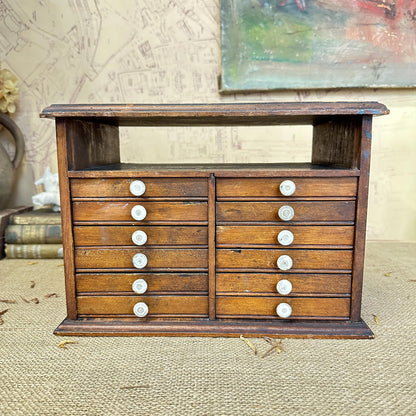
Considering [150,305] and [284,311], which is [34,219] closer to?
[150,305]

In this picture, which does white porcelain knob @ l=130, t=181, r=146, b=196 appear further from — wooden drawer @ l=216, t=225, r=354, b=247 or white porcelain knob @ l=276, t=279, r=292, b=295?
white porcelain knob @ l=276, t=279, r=292, b=295

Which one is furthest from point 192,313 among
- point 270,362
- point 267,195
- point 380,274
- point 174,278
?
point 380,274

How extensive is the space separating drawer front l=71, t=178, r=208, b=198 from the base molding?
1.45 feet

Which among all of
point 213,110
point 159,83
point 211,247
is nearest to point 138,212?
point 211,247

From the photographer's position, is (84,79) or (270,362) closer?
(270,362)

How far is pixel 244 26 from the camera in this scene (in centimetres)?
221

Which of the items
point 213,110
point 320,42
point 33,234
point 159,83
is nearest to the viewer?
point 213,110

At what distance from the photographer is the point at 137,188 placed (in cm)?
118

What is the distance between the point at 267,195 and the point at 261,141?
128 cm

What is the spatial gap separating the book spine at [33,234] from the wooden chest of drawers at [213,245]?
37.7 inches

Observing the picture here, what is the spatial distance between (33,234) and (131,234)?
3.81 feet

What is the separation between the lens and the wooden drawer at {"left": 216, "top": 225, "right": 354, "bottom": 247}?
47.5 inches

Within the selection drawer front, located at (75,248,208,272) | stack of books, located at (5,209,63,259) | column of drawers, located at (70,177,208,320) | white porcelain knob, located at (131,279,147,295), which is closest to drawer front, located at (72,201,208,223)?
column of drawers, located at (70,177,208,320)

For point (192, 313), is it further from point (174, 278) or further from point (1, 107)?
point (1, 107)
